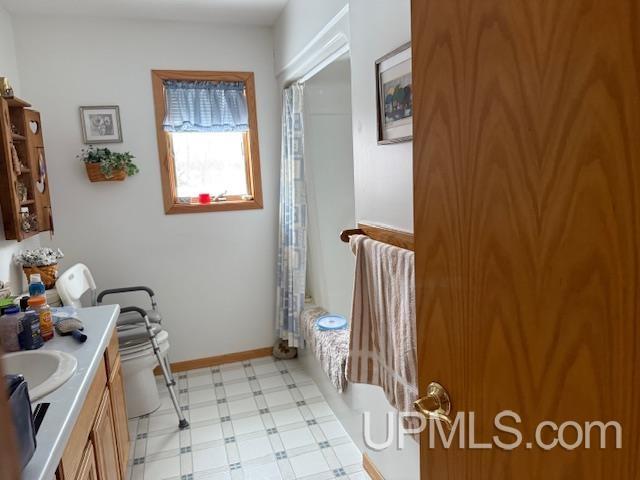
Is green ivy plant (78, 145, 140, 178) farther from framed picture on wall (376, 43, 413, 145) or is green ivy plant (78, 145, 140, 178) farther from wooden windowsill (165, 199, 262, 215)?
framed picture on wall (376, 43, 413, 145)

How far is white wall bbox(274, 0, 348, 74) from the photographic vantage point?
2211 millimetres

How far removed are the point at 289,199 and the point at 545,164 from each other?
8.24 ft

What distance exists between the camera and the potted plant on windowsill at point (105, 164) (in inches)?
114

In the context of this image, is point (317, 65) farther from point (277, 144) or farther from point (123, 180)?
point (123, 180)

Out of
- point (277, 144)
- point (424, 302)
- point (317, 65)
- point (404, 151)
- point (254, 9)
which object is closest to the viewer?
point (424, 302)

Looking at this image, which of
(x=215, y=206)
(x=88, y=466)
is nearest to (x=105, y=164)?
(x=215, y=206)

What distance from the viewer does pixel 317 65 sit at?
2.63 metres

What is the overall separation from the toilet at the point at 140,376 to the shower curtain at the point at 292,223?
2.76ft

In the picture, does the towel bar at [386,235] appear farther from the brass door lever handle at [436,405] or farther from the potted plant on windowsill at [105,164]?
the potted plant on windowsill at [105,164]

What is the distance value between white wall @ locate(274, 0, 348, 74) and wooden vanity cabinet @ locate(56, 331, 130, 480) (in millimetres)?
1801

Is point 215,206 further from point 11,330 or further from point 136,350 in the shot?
point 11,330

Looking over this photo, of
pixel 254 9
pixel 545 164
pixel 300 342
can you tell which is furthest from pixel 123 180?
pixel 545 164

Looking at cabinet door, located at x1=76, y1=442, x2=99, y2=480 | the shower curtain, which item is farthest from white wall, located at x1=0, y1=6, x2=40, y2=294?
the shower curtain

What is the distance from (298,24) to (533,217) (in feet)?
7.76
